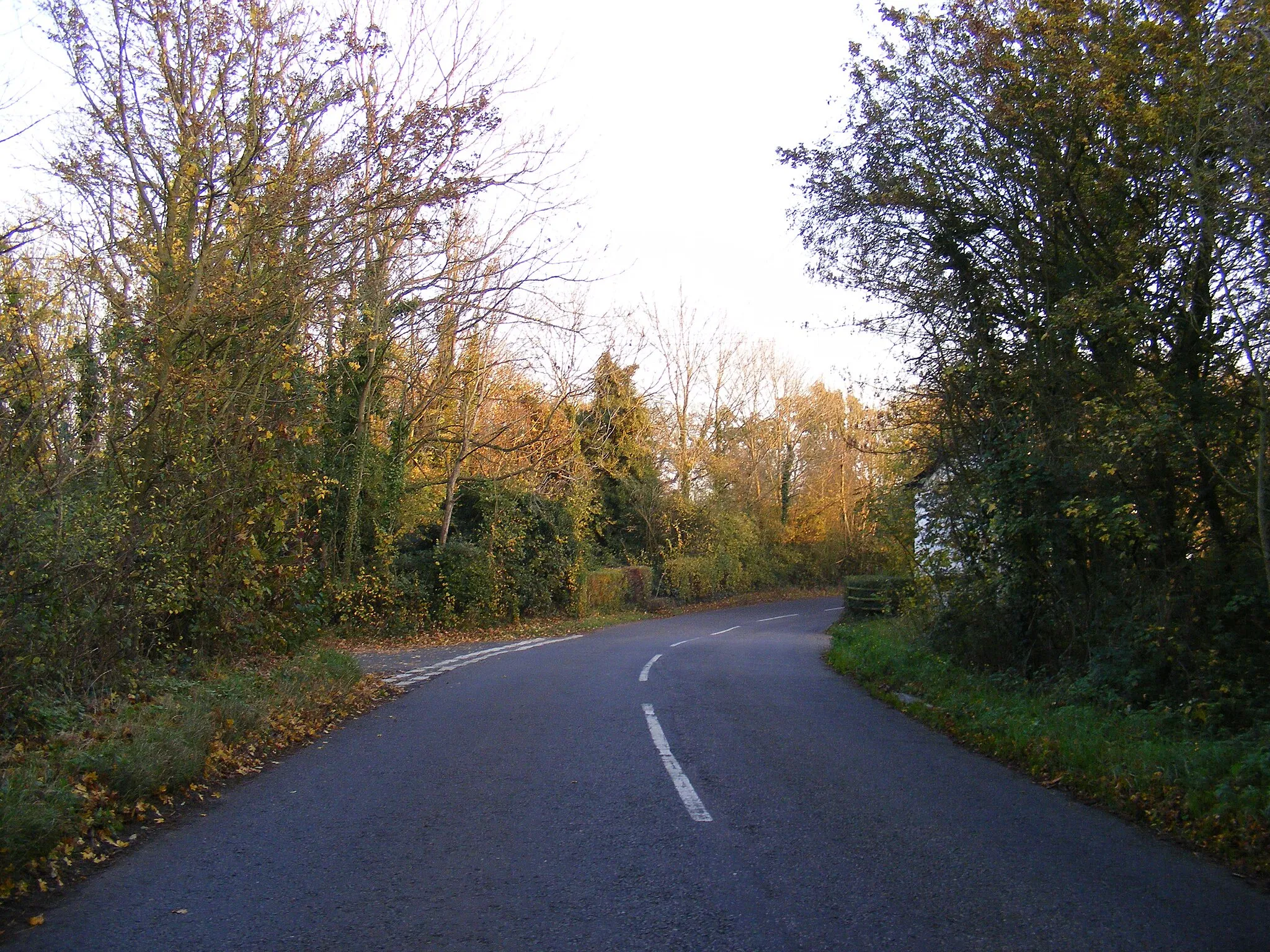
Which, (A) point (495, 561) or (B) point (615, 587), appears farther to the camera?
(B) point (615, 587)

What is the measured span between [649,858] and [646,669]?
1061 centimetres

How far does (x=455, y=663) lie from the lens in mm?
17203

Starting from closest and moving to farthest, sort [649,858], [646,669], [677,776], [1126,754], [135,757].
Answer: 1. [649,858]
2. [135,757]
3. [1126,754]
4. [677,776]
5. [646,669]

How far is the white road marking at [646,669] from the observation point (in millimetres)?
14820

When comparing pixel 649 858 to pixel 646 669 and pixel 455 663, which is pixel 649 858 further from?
pixel 455 663

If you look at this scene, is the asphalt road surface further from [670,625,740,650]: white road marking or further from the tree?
[670,625,740,650]: white road marking

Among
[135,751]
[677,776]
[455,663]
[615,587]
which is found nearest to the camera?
[135,751]

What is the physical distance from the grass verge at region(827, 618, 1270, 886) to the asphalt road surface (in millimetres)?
295

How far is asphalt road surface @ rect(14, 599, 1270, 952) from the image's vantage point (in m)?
4.55

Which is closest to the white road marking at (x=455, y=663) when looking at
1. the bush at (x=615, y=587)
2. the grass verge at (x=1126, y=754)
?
the bush at (x=615, y=587)

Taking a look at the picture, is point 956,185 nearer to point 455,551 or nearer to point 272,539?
point 272,539

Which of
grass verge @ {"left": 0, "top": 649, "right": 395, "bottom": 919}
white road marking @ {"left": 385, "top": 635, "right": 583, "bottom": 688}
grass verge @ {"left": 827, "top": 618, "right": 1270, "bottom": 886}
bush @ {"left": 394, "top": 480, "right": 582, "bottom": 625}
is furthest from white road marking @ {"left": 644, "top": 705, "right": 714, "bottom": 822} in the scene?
bush @ {"left": 394, "top": 480, "right": 582, "bottom": 625}

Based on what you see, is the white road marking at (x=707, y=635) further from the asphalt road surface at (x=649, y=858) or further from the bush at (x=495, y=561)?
the asphalt road surface at (x=649, y=858)

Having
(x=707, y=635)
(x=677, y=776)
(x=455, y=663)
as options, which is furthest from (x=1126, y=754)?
(x=707, y=635)
